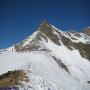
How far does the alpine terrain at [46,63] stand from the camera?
41.7 meters

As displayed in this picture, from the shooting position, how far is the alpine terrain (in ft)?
137

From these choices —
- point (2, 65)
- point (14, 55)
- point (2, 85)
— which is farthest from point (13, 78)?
point (14, 55)

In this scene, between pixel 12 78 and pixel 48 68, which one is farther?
pixel 48 68

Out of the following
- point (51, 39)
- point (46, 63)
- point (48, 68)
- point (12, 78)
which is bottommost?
point (12, 78)

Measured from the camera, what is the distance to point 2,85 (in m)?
39.5

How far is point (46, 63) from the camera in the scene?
58906 millimetres

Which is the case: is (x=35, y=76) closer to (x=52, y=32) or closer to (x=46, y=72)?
(x=46, y=72)

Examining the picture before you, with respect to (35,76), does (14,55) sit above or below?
above

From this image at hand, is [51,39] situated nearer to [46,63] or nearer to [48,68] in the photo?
[46,63]

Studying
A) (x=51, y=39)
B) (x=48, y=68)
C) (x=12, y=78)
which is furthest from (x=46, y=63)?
(x=51, y=39)

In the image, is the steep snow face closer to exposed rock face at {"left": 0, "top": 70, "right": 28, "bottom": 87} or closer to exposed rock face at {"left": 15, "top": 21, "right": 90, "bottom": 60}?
exposed rock face at {"left": 0, "top": 70, "right": 28, "bottom": 87}

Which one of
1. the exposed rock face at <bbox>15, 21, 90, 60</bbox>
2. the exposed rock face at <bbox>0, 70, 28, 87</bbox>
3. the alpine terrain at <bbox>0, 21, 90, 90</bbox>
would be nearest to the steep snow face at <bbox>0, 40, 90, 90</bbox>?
the alpine terrain at <bbox>0, 21, 90, 90</bbox>

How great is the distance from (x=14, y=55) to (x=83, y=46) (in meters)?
52.1

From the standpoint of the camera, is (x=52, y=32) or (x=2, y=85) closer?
(x=2, y=85)
